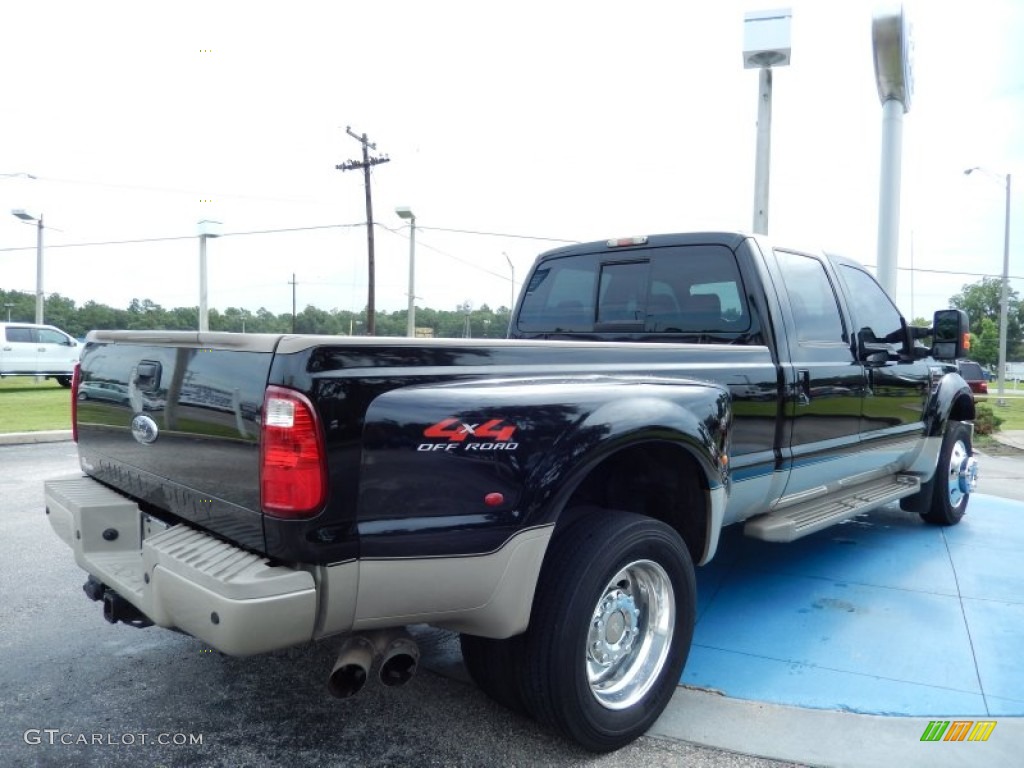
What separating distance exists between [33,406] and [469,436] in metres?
15.6

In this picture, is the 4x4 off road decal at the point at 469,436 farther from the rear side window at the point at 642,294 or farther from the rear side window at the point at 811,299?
the rear side window at the point at 811,299

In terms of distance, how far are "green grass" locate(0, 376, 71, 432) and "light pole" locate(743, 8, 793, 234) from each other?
10.3m

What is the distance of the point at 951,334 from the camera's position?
16.8ft

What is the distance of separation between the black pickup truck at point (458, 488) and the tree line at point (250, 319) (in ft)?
2.17

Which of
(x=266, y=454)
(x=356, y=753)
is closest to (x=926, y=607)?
(x=356, y=753)

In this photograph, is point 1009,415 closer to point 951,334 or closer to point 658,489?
point 951,334

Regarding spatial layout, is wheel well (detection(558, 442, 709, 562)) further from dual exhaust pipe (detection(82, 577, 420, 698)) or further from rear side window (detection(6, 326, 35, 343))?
rear side window (detection(6, 326, 35, 343))

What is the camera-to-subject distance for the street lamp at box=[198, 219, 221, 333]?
63.4 ft

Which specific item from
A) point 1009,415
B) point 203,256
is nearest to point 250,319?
point 203,256

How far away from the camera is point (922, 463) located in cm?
552

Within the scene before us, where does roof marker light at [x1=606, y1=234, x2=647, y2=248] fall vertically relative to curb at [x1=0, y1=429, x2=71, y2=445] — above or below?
above

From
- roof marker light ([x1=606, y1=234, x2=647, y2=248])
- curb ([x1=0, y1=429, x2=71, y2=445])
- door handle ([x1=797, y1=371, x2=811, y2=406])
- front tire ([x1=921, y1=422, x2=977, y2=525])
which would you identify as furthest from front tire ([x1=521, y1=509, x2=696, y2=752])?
curb ([x1=0, y1=429, x2=71, y2=445])

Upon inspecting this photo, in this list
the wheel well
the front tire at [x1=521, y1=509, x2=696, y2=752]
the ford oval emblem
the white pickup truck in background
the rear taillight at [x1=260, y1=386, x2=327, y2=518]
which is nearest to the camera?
the rear taillight at [x1=260, y1=386, x2=327, y2=518]

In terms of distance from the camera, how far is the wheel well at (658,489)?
309 centimetres
